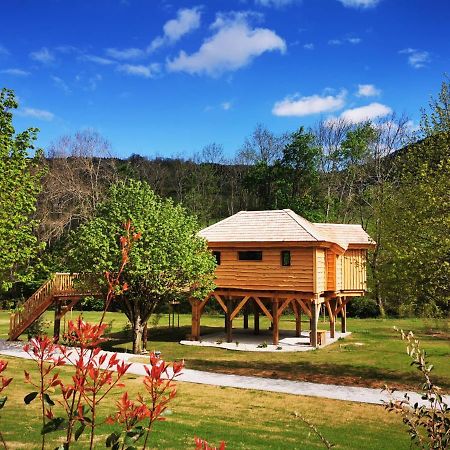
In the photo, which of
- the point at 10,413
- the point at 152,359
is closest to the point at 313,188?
the point at 10,413

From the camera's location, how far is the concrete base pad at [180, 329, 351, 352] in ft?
88.8

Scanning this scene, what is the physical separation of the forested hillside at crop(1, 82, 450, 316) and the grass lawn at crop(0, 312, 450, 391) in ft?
7.79


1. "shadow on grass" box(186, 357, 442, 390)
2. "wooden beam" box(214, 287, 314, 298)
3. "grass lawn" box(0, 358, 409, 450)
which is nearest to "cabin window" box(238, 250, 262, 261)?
"wooden beam" box(214, 287, 314, 298)

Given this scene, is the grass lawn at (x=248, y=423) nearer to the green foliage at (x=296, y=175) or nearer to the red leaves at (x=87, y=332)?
the red leaves at (x=87, y=332)

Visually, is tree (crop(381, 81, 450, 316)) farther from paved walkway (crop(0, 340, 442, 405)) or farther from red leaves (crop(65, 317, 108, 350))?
red leaves (crop(65, 317, 108, 350))

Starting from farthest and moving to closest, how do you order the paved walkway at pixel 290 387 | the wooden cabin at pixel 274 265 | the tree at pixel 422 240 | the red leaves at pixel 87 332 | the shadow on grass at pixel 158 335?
1. the shadow on grass at pixel 158 335
2. the wooden cabin at pixel 274 265
3. the tree at pixel 422 240
4. the paved walkway at pixel 290 387
5. the red leaves at pixel 87 332

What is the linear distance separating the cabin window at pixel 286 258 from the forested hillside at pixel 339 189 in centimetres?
475

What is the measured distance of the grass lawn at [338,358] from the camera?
65.9 feet

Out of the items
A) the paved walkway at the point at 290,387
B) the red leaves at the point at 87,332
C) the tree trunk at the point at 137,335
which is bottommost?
the paved walkway at the point at 290,387

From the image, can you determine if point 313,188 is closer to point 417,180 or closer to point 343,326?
point 343,326

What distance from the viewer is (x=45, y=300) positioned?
92.1 feet

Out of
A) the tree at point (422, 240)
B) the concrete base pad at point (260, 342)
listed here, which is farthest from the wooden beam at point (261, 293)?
the tree at point (422, 240)

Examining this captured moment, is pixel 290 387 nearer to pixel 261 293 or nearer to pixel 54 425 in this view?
pixel 261 293

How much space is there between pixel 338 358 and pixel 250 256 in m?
7.86
